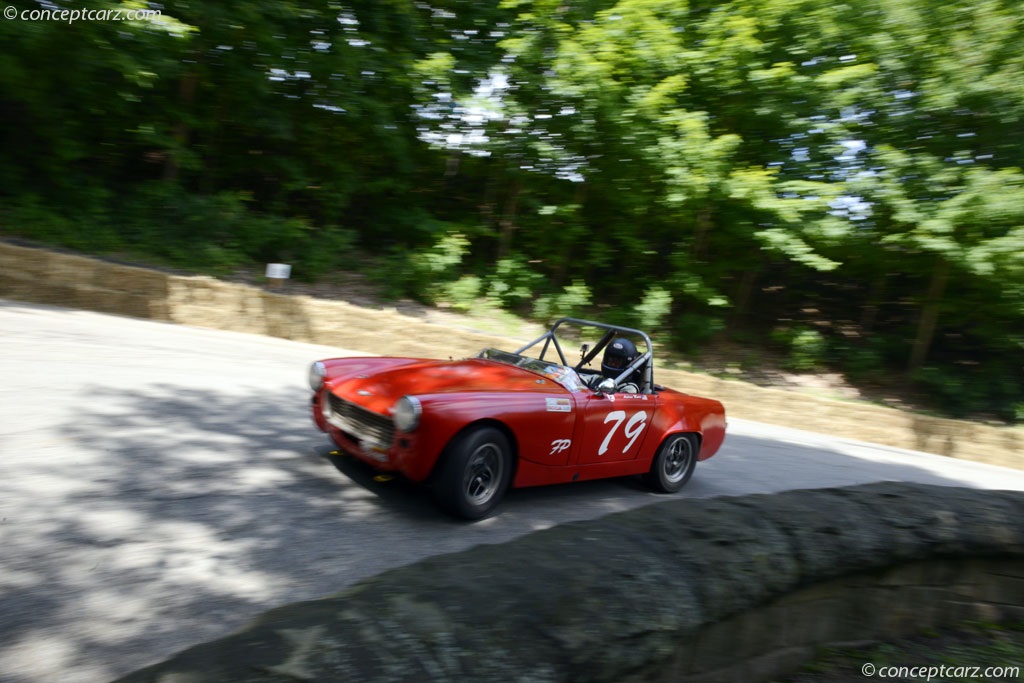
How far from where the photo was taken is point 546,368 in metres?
5.96

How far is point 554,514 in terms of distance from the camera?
544 cm

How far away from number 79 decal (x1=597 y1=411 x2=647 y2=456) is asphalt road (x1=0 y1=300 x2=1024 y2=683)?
477 mm

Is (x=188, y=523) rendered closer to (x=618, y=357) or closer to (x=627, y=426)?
(x=627, y=426)

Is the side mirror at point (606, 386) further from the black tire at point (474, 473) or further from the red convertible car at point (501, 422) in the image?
the black tire at point (474, 473)

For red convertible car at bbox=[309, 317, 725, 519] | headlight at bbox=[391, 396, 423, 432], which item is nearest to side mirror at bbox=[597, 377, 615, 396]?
red convertible car at bbox=[309, 317, 725, 519]

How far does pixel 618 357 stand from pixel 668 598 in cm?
416

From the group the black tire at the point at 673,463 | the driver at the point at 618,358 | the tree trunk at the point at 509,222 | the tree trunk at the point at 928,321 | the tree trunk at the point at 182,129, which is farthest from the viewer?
the tree trunk at the point at 509,222

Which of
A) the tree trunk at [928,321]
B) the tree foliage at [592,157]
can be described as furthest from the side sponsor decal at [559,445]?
the tree trunk at [928,321]

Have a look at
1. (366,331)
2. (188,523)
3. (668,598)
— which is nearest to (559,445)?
(188,523)

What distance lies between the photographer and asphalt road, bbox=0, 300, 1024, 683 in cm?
306

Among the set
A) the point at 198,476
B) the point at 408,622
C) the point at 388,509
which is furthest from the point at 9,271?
the point at 408,622

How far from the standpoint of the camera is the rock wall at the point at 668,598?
190cm

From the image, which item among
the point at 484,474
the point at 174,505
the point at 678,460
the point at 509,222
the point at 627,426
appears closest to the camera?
the point at 174,505

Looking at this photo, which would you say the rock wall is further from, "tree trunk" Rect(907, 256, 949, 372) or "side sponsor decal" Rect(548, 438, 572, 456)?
"tree trunk" Rect(907, 256, 949, 372)
